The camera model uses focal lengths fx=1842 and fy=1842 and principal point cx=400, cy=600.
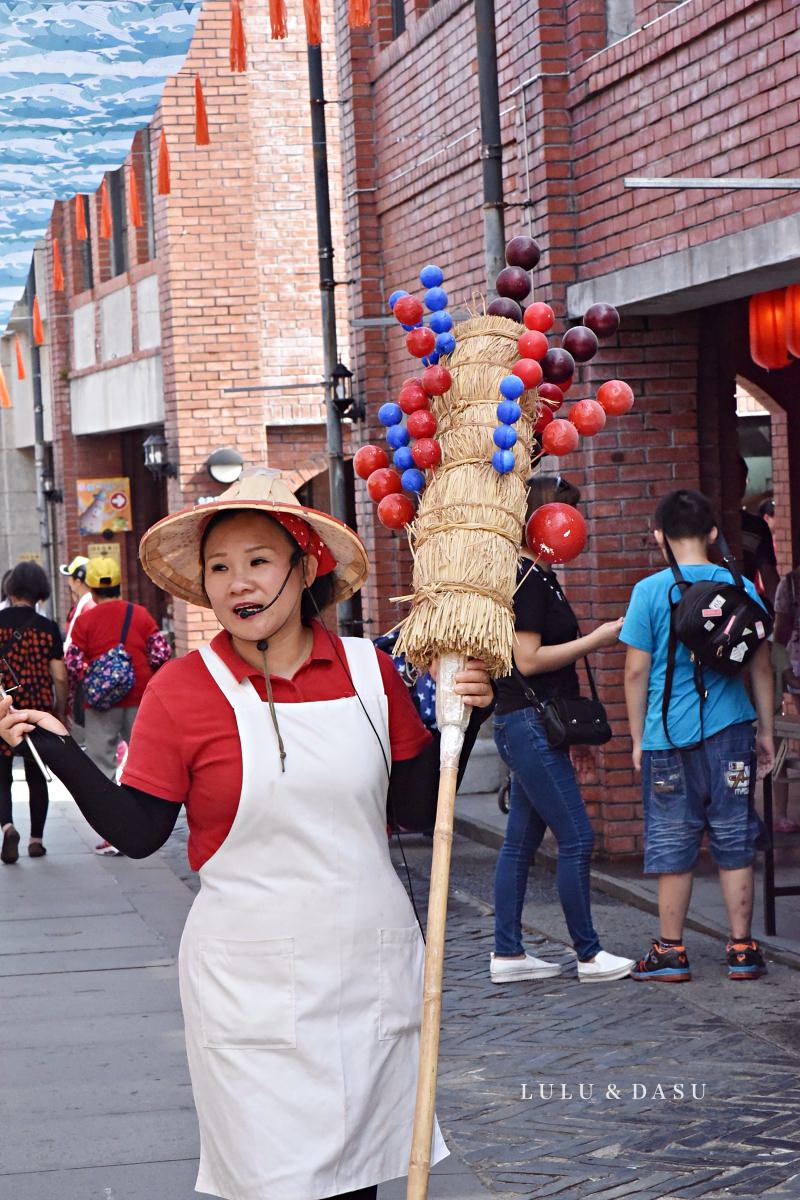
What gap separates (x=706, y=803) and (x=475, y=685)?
3994 mm

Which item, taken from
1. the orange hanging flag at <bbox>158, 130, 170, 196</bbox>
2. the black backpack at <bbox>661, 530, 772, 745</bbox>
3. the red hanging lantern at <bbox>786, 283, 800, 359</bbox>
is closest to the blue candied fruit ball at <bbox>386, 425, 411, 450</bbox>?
the black backpack at <bbox>661, 530, 772, 745</bbox>

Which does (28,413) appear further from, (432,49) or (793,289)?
(793,289)

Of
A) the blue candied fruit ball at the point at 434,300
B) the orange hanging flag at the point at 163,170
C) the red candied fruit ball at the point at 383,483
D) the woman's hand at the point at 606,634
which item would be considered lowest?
the woman's hand at the point at 606,634

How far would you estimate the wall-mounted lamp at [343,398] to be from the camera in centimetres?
1430

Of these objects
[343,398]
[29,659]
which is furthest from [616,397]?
[343,398]

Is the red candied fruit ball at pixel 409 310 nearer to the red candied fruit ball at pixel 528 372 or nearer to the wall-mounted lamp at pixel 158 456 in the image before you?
the red candied fruit ball at pixel 528 372

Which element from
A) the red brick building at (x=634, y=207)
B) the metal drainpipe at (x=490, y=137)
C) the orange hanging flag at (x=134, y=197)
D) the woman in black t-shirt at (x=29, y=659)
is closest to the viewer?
the red brick building at (x=634, y=207)

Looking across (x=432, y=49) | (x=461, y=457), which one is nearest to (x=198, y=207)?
(x=432, y=49)

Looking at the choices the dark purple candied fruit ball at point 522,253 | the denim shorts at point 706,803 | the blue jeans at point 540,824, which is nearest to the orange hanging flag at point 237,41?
the blue jeans at point 540,824

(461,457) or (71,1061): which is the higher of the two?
(461,457)

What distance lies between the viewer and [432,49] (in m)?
12.6

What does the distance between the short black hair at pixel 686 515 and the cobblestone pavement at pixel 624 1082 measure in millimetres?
1819

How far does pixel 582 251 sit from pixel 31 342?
21.2 metres

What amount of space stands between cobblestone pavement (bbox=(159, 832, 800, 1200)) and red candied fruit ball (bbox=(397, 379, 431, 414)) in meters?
2.35
